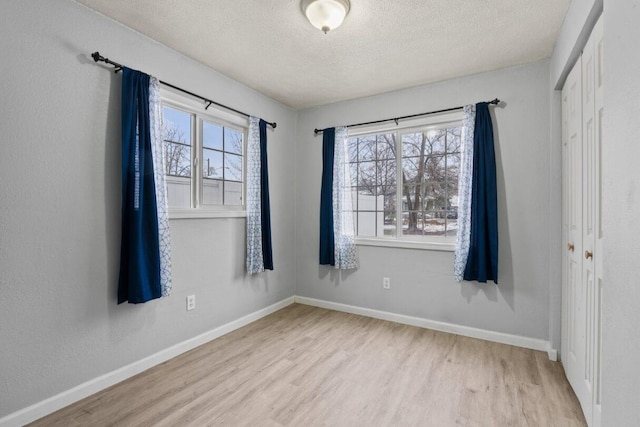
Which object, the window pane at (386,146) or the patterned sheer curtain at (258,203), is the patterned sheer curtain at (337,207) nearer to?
the window pane at (386,146)

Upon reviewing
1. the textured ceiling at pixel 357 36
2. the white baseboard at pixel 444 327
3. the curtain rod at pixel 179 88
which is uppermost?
the textured ceiling at pixel 357 36

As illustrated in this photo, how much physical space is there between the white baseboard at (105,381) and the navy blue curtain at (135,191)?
54 centimetres

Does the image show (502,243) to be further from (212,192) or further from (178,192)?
(178,192)

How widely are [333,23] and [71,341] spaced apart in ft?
8.70

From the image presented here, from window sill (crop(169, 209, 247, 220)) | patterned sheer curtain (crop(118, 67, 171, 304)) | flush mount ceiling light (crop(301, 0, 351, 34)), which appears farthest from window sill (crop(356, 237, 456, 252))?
flush mount ceiling light (crop(301, 0, 351, 34))

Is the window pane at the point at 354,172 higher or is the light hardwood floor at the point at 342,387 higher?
the window pane at the point at 354,172

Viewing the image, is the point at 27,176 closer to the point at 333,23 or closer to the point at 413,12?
the point at 333,23

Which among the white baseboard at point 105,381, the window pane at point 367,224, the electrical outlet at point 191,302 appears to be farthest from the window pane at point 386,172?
the electrical outlet at point 191,302

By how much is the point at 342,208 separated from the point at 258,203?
39.0 inches

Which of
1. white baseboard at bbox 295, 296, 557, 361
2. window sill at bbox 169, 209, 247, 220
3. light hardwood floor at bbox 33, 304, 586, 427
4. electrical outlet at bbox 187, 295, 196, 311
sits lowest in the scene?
light hardwood floor at bbox 33, 304, 586, 427

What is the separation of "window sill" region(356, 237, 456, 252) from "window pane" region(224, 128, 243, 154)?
5.58 ft

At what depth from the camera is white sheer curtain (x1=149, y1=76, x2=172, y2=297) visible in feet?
7.62

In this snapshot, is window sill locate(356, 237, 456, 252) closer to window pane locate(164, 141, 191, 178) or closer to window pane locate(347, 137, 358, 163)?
window pane locate(347, 137, 358, 163)

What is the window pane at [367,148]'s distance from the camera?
3.61 meters
